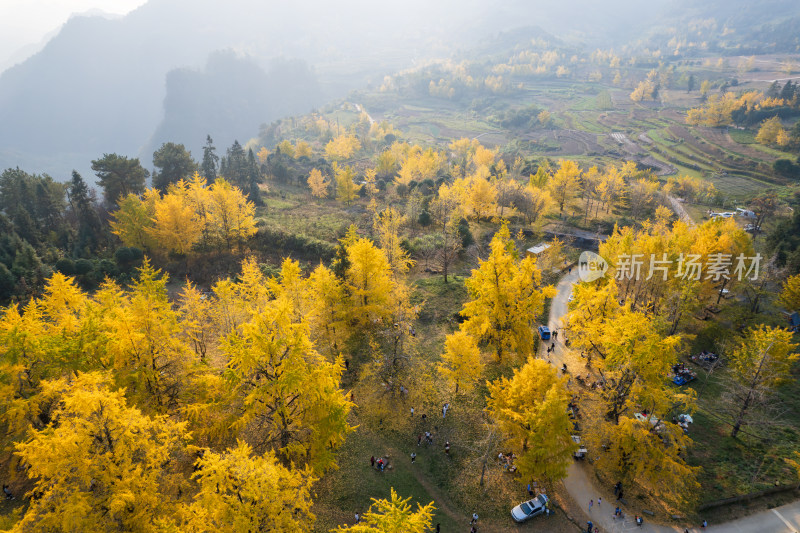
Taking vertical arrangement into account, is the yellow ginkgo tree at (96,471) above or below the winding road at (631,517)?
above

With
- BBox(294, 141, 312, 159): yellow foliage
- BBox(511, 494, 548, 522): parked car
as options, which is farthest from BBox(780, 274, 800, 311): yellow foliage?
BBox(294, 141, 312, 159): yellow foliage

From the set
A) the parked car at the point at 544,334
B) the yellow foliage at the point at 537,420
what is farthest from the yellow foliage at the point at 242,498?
the parked car at the point at 544,334

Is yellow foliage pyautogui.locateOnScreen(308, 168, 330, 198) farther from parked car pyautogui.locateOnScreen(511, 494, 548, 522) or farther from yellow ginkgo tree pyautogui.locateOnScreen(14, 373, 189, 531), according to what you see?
parked car pyautogui.locateOnScreen(511, 494, 548, 522)

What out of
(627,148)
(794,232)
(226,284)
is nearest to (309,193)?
(226,284)

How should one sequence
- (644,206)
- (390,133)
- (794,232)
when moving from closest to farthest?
(794,232) < (644,206) < (390,133)

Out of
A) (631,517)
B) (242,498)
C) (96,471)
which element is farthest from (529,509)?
(96,471)

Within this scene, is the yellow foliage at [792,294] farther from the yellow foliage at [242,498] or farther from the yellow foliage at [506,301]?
the yellow foliage at [242,498]

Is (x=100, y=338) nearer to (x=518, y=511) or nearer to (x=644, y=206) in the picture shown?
(x=518, y=511)

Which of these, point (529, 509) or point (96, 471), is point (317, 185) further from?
point (529, 509)
